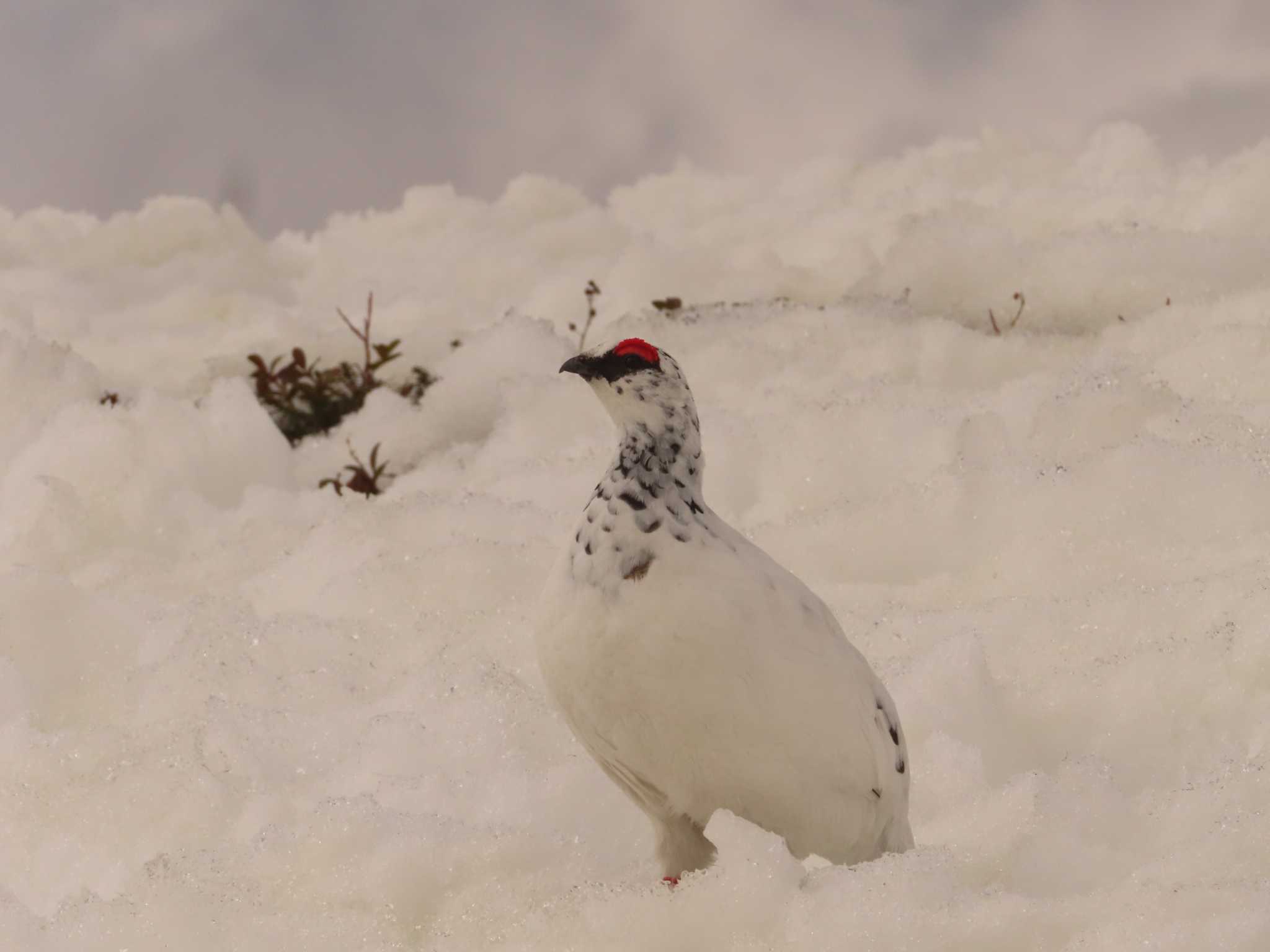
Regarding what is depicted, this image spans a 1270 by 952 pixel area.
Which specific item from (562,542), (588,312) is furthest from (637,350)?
(588,312)

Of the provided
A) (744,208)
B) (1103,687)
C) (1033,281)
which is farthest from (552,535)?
(744,208)

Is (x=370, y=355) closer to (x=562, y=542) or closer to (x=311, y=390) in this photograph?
(x=311, y=390)

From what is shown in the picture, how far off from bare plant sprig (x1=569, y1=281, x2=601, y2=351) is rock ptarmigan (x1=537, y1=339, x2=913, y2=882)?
3602 mm

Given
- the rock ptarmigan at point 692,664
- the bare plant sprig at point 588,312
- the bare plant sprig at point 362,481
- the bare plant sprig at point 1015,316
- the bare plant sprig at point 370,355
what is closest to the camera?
the rock ptarmigan at point 692,664

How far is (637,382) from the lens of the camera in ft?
9.21

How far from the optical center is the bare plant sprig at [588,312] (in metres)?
6.70

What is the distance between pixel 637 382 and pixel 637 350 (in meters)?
0.06

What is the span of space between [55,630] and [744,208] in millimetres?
6029

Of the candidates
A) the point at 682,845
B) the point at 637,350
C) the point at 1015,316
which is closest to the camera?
the point at 637,350

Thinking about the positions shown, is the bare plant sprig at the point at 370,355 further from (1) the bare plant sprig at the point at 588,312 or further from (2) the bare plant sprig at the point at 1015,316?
(2) the bare plant sprig at the point at 1015,316

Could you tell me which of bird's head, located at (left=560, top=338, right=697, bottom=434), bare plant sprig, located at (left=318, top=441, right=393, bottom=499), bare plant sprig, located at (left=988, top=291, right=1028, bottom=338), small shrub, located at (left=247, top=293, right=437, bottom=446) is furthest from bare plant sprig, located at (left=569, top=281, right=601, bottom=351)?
bird's head, located at (left=560, top=338, right=697, bottom=434)

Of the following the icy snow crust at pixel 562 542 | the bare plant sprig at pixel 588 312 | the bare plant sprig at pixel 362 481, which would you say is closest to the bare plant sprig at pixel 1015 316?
the icy snow crust at pixel 562 542

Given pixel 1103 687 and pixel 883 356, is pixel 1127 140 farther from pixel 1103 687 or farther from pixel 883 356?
pixel 1103 687

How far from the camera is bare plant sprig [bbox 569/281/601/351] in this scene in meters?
6.70
